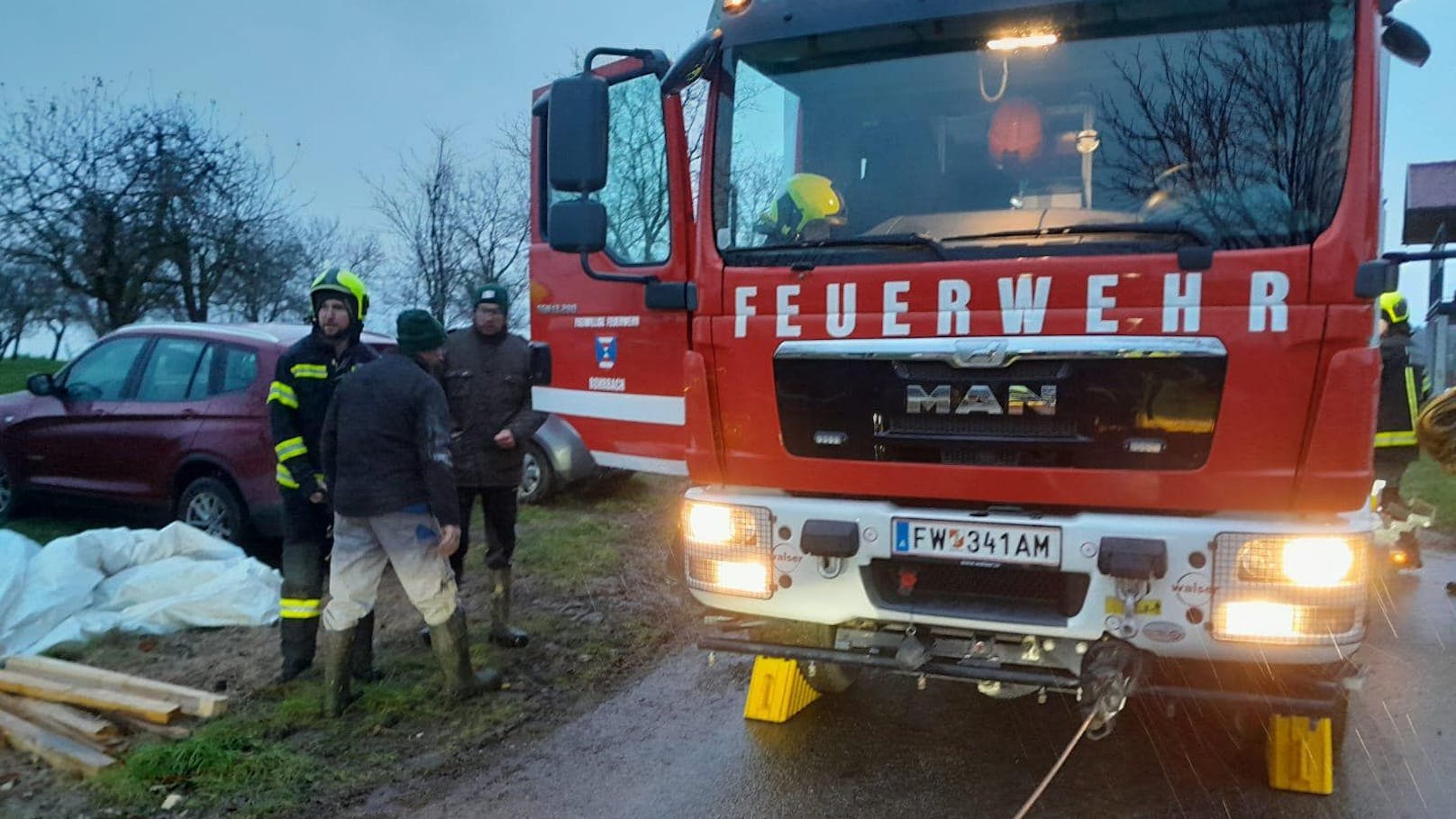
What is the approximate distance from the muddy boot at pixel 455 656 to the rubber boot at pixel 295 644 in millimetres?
652

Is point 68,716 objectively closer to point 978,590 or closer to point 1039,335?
point 978,590

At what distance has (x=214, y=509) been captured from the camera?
262 inches

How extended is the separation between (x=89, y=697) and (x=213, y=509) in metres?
2.53

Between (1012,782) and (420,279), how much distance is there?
1730 cm

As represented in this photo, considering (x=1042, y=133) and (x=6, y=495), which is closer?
(x=1042, y=133)

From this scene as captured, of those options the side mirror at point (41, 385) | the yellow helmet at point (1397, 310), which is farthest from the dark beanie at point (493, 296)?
the yellow helmet at point (1397, 310)

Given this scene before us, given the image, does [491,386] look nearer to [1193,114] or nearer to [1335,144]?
[1193,114]

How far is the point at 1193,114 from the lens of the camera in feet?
11.2

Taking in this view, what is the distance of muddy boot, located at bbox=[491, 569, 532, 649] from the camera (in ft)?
18.0

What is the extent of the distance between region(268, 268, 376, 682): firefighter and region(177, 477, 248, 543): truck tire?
187 cm

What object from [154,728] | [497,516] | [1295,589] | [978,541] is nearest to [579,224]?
[978,541]

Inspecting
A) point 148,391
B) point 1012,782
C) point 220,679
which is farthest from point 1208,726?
point 148,391

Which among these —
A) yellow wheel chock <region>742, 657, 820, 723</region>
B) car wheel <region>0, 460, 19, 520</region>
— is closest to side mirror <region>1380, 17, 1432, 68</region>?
yellow wheel chock <region>742, 657, 820, 723</region>

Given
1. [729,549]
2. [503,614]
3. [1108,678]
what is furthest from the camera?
[503,614]
